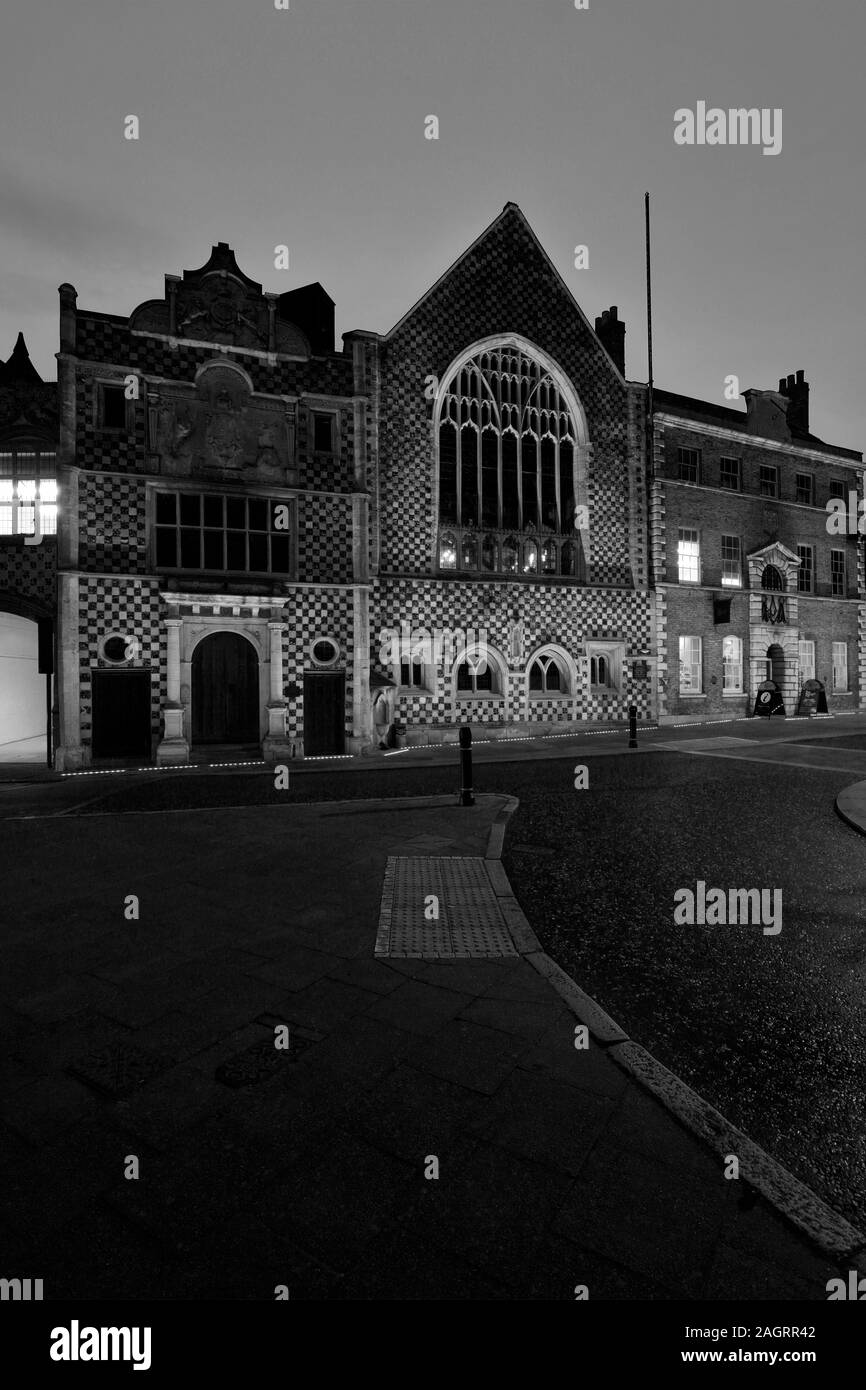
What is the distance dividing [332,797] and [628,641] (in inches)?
571

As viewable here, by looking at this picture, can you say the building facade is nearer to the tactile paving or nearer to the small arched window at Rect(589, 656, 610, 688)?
the small arched window at Rect(589, 656, 610, 688)

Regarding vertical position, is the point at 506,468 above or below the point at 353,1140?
above

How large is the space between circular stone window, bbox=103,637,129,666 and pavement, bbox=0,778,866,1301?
1242 centimetres

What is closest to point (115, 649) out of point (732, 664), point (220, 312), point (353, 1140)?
point (220, 312)

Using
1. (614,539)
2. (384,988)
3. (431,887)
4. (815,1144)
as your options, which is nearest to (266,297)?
Answer: (614,539)

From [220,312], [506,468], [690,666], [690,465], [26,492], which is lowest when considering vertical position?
[690,666]

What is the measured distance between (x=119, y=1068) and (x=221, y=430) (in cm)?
1652

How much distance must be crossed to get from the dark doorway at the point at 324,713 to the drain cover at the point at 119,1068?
14145 mm

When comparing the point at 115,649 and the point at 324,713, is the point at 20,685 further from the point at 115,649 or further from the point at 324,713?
the point at 324,713

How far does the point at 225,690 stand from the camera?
16.8 metres

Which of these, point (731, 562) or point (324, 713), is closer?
point (324, 713)

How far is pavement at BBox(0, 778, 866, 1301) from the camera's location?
1940 mm

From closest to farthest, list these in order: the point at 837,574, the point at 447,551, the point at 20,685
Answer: the point at 447,551 → the point at 20,685 → the point at 837,574

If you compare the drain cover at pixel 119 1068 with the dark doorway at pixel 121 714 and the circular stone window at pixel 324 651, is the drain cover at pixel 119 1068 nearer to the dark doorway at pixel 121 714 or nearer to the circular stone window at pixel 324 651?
the dark doorway at pixel 121 714
